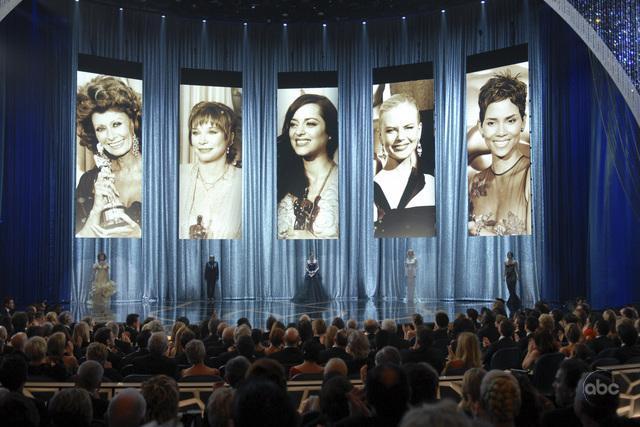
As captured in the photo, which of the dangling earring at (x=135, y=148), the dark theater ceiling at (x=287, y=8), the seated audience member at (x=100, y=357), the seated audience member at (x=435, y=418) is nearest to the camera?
the seated audience member at (x=435, y=418)

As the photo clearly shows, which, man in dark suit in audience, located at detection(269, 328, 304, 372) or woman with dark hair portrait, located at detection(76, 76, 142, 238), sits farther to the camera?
woman with dark hair portrait, located at detection(76, 76, 142, 238)

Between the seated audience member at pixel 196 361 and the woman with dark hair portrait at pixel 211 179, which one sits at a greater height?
the woman with dark hair portrait at pixel 211 179

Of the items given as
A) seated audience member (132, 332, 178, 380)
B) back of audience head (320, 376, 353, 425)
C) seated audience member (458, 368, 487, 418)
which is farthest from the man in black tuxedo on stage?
back of audience head (320, 376, 353, 425)

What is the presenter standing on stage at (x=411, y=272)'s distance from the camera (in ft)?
66.9

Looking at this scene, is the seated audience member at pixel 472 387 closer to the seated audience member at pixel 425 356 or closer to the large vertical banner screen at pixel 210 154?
the seated audience member at pixel 425 356

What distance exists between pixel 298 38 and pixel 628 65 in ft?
41.0

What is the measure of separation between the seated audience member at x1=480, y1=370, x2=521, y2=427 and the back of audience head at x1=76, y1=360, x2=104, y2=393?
2439 mm

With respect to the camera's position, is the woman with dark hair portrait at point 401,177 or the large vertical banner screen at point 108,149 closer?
the large vertical banner screen at point 108,149

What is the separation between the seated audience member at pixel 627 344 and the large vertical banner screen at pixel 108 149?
623 inches

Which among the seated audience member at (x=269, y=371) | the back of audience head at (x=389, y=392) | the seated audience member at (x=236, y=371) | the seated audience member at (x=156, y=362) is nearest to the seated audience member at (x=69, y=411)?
the seated audience member at (x=269, y=371)

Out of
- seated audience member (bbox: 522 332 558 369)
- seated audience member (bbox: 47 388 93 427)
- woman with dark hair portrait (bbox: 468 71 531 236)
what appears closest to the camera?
seated audience member (bbox: 47 388 93 427)

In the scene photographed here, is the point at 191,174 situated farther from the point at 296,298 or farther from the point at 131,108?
the point at 296,298

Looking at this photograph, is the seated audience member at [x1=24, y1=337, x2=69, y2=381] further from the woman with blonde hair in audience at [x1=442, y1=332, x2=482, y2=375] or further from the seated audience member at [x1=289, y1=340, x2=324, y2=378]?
the woman with blonde hair in audience at [x1=442, y1=332, x2=482, y2=375]

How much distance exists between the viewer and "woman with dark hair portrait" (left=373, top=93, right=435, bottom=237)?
20.8 meters
